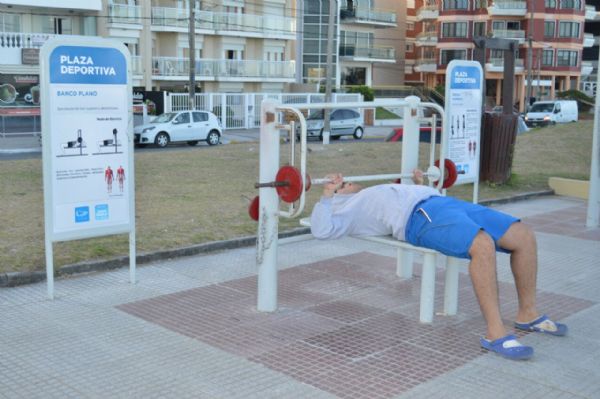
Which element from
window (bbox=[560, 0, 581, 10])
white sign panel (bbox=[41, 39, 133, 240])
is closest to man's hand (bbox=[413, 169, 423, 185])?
white sign panel (bbox=[41, 39, 133, 240])

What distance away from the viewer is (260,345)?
531 cm

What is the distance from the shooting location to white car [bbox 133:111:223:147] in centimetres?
2867

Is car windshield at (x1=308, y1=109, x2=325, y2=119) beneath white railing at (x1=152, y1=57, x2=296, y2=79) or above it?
beneath

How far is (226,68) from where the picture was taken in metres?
45.9

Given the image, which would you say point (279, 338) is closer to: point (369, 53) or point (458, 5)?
point (369, 53)

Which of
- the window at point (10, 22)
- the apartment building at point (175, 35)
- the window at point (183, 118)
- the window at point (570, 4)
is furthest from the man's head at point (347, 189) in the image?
the window at point (570, 4)

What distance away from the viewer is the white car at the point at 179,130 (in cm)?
2867

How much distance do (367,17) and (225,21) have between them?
55.1 feet

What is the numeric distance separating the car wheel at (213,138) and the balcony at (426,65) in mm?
37007

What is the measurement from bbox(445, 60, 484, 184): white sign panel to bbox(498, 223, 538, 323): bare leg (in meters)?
3.31

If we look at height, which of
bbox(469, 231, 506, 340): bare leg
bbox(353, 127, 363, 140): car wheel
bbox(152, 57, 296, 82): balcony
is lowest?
bbox(353, 127, 363, 140): car wheel

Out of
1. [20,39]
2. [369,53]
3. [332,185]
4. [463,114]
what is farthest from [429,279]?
[369,53]

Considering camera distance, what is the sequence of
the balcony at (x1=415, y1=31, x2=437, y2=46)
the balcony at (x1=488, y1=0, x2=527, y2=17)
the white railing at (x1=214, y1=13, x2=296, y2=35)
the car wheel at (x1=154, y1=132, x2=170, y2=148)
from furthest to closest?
the balcony at (x1=415, y1=31, x2=437, y2=46), the balcony at (x1=488, y1=0, x2=527, y2=17), the white railing at (x1=214, y1=13, x2=296, y2=35), the car wheel at (x1=154, y1=132, x2=170, y2=148)

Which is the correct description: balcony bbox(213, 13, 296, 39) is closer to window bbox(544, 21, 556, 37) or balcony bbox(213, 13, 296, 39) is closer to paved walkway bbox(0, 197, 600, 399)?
window bbox(544, 21, 556, 37)
